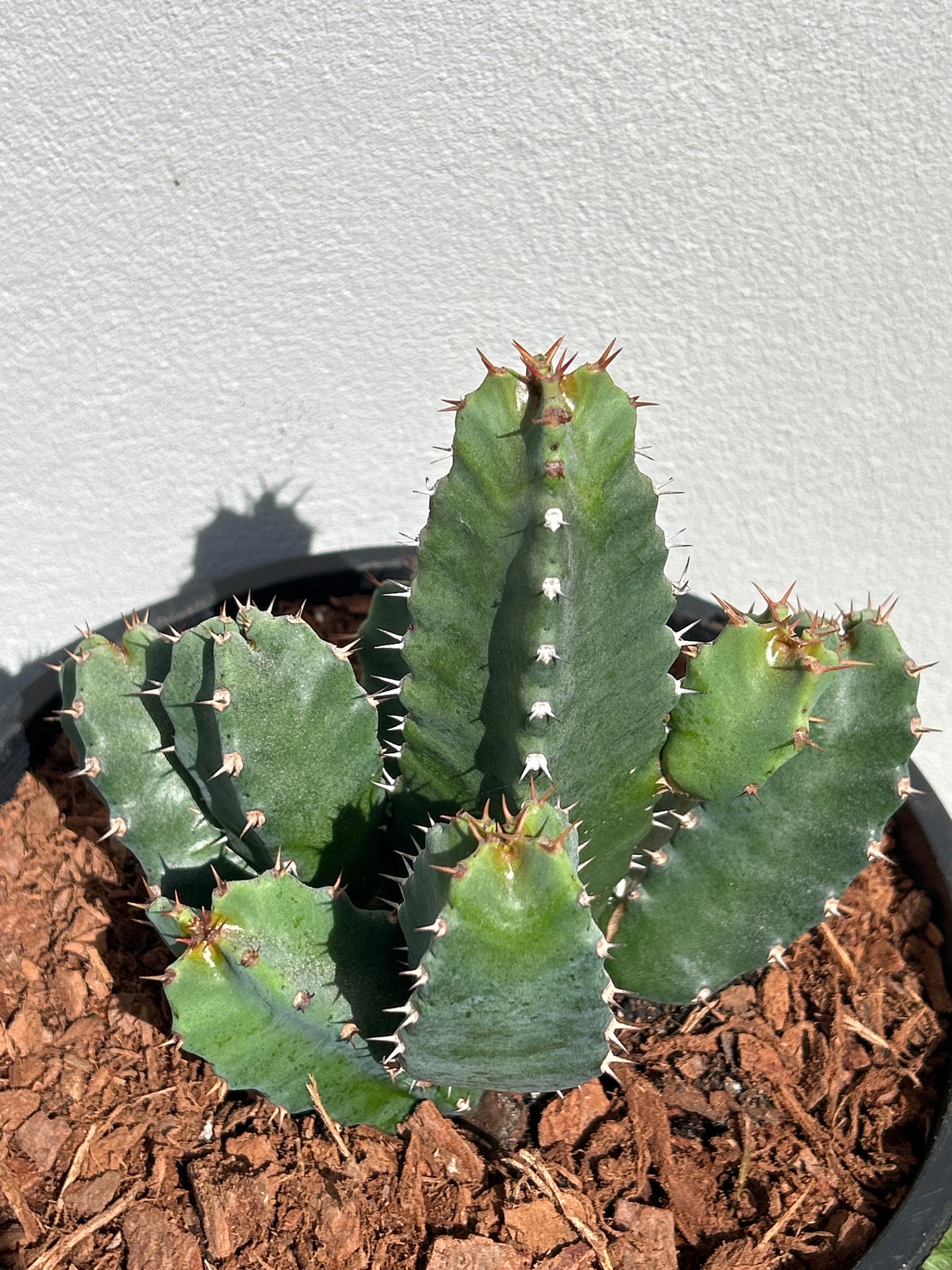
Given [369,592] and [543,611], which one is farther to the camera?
[369,592]

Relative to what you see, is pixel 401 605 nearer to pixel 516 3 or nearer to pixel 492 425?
pixel 492 425

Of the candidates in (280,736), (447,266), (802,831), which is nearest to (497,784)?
(280,736)

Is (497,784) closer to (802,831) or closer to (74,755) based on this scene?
(802,831)

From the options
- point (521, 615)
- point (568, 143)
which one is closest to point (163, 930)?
point (521, 615)

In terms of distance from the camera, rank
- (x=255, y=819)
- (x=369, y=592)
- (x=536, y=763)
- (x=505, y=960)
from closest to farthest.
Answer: (x=505, y=960) → (x=536, y=763) → (x=255, y=819) → (x=369, y=592)

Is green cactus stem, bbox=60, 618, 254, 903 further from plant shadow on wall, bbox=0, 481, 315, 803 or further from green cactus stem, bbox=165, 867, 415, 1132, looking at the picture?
plant shadow on wall, bbox=0, 481, 315, 803

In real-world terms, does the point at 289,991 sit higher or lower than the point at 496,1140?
higher
